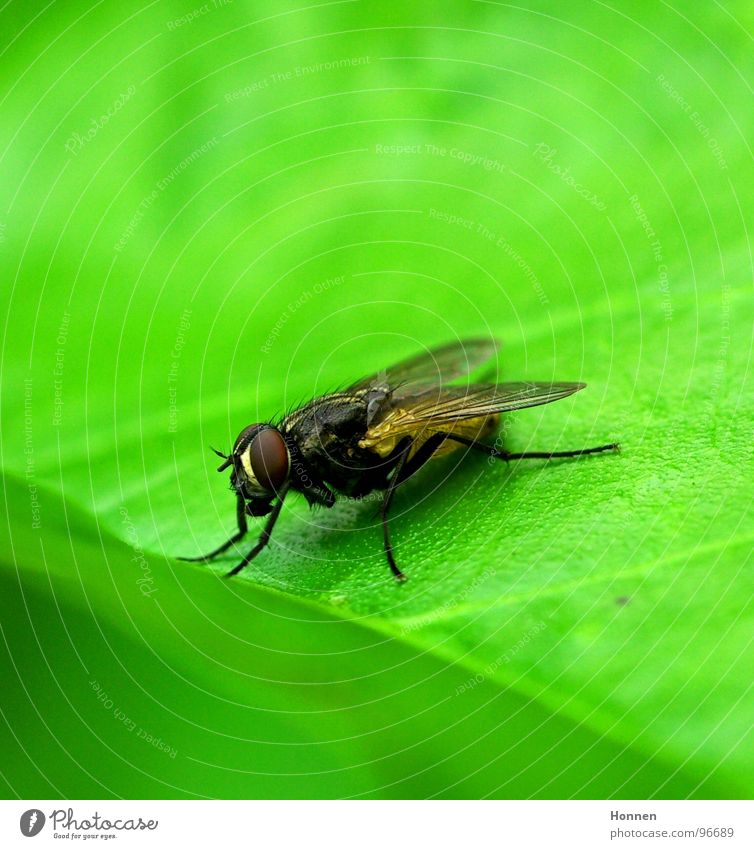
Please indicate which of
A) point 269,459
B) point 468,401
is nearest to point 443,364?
point 468,401

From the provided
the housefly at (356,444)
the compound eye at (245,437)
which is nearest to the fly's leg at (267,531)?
the housefly at (356,444)

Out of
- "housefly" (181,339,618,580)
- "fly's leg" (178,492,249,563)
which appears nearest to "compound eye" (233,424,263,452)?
"housefly" (181,339,618,580)

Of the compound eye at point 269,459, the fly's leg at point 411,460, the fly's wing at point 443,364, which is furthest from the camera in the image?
the fly's wing at point 443,364

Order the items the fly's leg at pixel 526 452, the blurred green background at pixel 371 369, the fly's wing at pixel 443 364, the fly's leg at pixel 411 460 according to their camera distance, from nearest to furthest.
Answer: the blurred green background at pixel 371 369
the fly's leg at pixel 526 452
the fly's leg at pixel 411 460
the fly's wing at pixel 443 364

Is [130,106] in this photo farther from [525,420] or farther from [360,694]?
[360,694]

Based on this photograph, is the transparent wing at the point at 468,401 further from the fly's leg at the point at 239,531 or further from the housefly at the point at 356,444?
the fly's leg at the point at 239,531

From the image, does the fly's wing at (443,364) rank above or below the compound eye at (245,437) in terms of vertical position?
above

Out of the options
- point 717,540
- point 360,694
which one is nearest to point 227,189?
point 360,694

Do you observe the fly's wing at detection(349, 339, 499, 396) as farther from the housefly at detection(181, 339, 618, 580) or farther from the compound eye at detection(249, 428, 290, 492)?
the compound eye at detection(249, 428, 290, 492)
